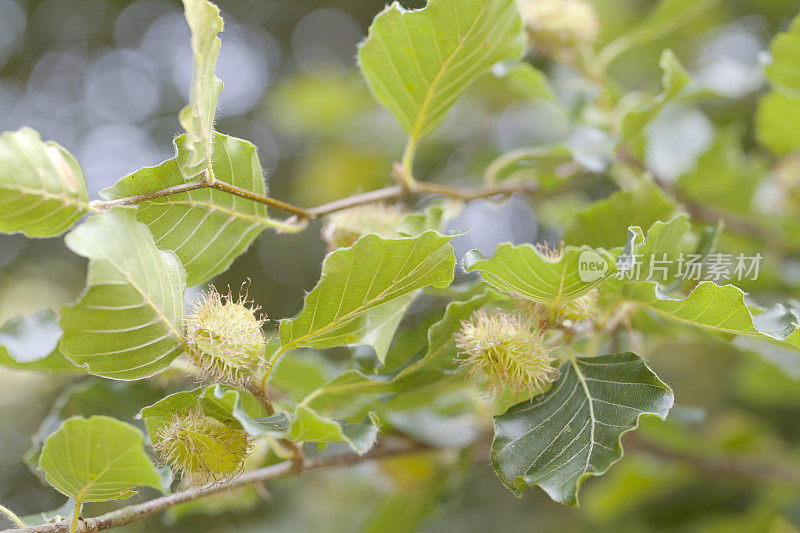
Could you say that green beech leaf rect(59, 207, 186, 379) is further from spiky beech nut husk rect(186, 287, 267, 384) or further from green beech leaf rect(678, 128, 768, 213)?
green beech leaf rect(678, 128, 768, 213)

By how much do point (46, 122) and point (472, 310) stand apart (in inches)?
155

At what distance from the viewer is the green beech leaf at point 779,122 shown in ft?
4.98

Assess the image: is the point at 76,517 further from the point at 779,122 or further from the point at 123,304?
the point at 779,122

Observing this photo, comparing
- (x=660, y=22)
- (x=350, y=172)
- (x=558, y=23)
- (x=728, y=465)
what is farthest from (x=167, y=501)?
(x=350, y=172)

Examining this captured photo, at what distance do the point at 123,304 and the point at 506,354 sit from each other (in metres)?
0.49

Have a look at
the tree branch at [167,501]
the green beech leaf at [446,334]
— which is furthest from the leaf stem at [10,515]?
the green beech leaf at [446,334]

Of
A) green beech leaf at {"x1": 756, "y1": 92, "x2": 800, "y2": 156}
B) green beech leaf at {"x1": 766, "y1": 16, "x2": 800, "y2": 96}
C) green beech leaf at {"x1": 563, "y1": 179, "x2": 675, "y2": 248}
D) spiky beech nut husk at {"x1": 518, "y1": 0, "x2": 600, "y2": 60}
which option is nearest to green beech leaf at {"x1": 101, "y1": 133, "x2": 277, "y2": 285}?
green beech leaf at {"x1": 563, "y1": 179, "x2": 675, "y2": 248}

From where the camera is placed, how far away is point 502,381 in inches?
38.3

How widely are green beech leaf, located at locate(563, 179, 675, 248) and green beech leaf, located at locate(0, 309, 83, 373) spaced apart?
0.89m

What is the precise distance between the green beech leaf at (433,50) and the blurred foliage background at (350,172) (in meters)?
0.35

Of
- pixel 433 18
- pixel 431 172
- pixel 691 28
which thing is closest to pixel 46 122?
pixel 431 172

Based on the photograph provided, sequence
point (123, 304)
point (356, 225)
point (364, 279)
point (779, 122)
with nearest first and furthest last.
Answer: point (123, 304), point (364, 279), point (356, 225), point (779, 122)

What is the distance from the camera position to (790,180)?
1.65 metres

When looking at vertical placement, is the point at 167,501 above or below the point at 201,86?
below
